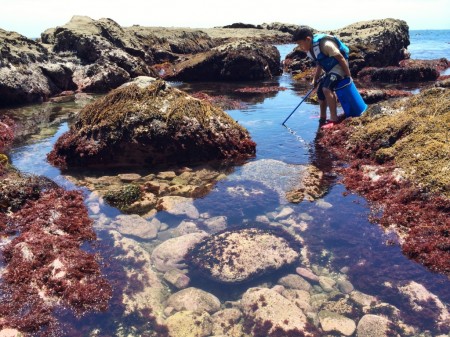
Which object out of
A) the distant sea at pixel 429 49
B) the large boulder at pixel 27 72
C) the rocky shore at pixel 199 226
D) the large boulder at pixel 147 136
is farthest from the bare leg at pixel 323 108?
the distant sea at pixel 429 49

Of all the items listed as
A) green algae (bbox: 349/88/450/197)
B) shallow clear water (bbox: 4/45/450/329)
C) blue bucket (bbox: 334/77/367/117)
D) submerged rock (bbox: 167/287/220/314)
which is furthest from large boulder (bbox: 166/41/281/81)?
submerged rock (bbox: 167/287/220/314)

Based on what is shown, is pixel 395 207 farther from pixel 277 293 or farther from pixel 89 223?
pixel 89 223

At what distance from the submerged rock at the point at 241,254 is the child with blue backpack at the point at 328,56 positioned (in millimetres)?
6538

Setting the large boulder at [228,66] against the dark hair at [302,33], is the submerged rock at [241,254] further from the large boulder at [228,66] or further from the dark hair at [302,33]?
the large boulder at [228,66]

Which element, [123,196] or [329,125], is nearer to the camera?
[123,196]

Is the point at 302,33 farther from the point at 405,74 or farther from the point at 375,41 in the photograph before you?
the point at 375,41

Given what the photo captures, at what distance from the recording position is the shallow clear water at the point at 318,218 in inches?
202

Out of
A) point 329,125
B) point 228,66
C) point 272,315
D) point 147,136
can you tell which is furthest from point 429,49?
point 272,315

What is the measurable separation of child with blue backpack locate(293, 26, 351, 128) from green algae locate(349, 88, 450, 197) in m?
1.27

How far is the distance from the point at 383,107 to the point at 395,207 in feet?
17.4

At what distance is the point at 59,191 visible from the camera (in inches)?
308

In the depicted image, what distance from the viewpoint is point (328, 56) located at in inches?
443

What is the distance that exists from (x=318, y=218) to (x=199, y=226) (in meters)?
2.14

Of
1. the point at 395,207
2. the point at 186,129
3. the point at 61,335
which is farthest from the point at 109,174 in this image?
the point at 395,207
